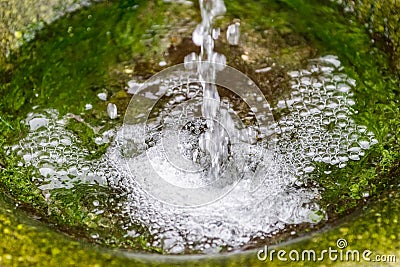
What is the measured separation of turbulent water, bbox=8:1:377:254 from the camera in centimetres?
176

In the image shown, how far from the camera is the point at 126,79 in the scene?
222 cm

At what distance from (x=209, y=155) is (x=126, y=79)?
0.41 meters

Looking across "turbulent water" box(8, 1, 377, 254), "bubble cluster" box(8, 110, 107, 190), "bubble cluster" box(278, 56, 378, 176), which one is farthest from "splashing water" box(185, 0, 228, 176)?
"bubble cluster" box(8, 110, 107, 190)

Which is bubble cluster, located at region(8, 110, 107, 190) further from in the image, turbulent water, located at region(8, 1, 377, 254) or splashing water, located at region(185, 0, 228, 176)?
splashing water, located at region(185, 0, 228, 176)

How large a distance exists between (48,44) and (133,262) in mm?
1013

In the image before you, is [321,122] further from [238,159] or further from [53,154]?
[53,154]

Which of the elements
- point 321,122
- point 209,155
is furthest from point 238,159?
point 321,122

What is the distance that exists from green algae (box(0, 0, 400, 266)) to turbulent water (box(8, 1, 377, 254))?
4 cm

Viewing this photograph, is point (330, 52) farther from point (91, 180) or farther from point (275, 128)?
point (91, 180)

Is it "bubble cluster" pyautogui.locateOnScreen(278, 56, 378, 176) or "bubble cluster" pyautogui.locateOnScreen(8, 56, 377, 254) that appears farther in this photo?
"bubble cluster" pyautogui.locateOnScreen(278, 56, 378, 176)

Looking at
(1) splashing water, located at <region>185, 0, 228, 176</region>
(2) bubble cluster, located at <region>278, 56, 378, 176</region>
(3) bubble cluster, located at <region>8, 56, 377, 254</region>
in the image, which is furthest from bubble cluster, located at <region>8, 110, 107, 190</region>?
(2) bubble cluster, located at <region>278, 56, 378, 176</region>

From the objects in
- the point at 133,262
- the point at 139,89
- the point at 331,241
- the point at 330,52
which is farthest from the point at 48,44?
the point at 331,241

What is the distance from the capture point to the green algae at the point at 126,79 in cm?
180

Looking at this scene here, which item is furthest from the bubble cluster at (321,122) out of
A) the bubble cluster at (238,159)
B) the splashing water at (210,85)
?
the splashing water at (210,85)
